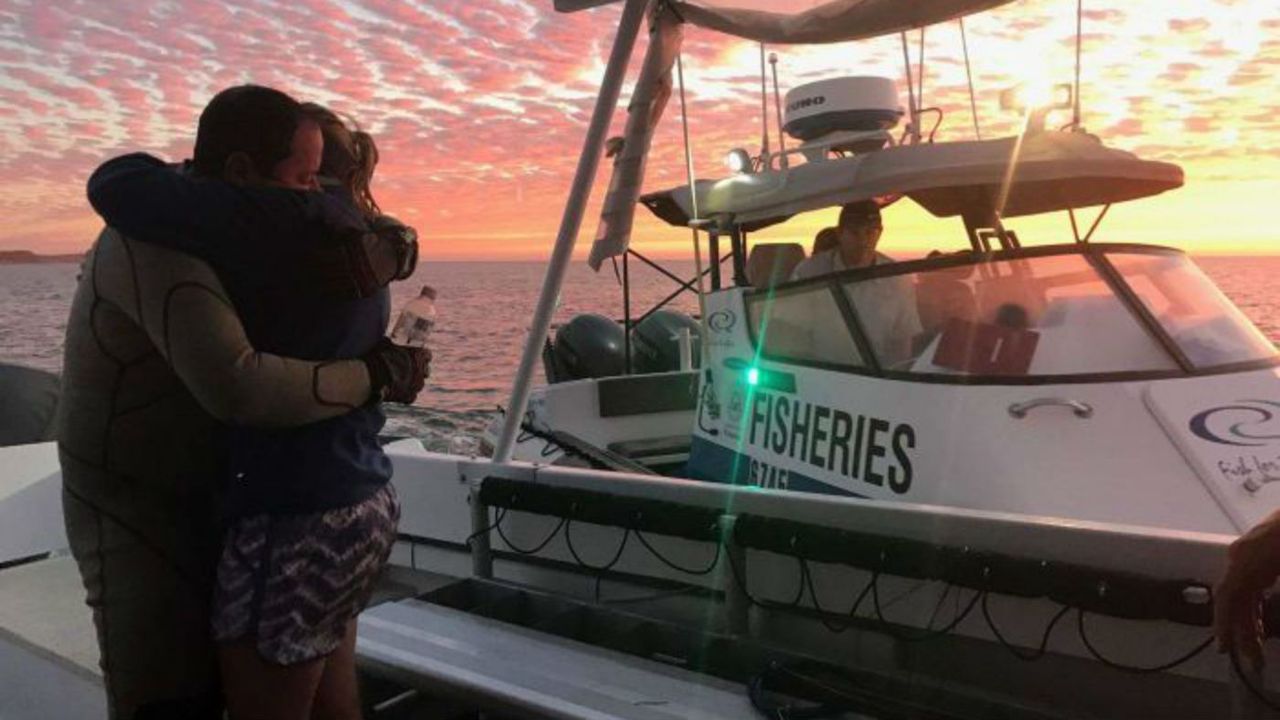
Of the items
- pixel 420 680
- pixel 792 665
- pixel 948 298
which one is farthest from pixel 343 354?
pixel 948 298

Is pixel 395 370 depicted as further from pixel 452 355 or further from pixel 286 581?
pixel 452 355

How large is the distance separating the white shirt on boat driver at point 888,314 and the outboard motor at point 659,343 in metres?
5.17

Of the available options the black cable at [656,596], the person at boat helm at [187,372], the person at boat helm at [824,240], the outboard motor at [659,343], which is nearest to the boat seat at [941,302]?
the person at boat helm at [824,240]

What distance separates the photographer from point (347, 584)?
1837 millimetres

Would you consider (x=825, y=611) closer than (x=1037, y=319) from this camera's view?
Yes

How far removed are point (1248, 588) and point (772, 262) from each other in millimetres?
4131

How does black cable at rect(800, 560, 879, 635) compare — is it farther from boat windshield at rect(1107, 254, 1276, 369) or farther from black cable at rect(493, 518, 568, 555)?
boat windshield at rect(1107, 254, 1276, 369)

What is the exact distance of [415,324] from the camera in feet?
7.18

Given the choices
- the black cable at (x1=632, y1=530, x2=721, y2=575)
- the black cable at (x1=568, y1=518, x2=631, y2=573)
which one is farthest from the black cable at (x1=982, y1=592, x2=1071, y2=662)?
the black cable at (x1=568, y1=518, x2=631, y2=573)

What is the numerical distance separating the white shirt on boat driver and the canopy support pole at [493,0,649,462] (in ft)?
4.22

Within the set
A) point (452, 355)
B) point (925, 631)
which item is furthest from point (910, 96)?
point (452, 355)

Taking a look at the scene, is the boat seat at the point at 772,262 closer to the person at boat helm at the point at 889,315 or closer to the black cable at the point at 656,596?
the person at boat helm at the point at 889,315

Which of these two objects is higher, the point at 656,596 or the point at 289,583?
the point at 289,583

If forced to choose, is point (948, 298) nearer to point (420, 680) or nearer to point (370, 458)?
point (420, 680)
